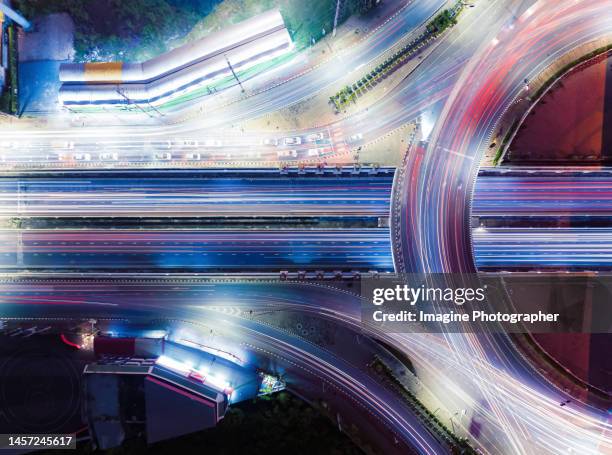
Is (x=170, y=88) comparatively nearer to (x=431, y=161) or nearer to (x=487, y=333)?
(x=431, y=161)

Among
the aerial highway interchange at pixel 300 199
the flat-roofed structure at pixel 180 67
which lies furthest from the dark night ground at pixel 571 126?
the flat-roofed structure at pixel 180 67

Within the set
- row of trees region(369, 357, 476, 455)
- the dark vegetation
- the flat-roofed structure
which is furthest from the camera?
the dark vegetation

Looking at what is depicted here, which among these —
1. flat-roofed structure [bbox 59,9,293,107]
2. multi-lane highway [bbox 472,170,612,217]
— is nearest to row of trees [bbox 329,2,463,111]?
flat-roofed structure [bbox 59,9,293,107]

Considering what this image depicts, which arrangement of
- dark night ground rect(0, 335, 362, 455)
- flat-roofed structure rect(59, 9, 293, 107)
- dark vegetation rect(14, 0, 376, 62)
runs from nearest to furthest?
1. dark night ground rect(0, 335, 362, 455)
2. flat-roofed structure rect(59, 9, 293, 107)
3. dark vegetation rect(14, 0, 376, 62)

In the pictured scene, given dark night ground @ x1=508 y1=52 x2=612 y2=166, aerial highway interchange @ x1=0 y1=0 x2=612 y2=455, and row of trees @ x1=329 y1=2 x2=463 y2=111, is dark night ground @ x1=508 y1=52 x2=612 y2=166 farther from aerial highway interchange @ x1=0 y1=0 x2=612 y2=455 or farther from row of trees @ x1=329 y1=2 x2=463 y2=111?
row of trees @ x1=329 y1=2 x2=463 y2=111

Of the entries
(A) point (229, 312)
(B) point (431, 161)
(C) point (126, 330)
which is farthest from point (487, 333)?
(C) point (126, 330)

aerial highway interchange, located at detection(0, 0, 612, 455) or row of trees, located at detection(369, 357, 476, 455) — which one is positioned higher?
aerial highway interchange, located at detection(0, 0, 612, 455)

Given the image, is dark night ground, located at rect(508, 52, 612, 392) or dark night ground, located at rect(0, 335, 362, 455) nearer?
dark night ground, located at rect(0, 335, 362, 455)
